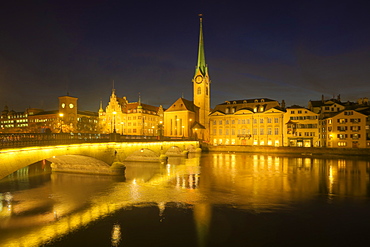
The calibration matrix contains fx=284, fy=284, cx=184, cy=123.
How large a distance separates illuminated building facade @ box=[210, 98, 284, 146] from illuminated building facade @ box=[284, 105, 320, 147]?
3095 mm

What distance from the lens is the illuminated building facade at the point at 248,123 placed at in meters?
88.8

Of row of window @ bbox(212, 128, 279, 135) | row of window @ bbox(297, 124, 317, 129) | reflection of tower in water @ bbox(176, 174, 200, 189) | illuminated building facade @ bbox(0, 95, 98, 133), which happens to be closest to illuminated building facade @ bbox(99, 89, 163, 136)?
illuminated building facade @ bbox(0, 95, 98, 133)

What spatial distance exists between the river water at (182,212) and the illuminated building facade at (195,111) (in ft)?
202

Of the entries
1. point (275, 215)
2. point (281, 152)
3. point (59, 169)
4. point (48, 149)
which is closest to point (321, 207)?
point (275, 215)

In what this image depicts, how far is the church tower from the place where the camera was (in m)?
113

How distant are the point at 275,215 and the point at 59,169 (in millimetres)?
31379

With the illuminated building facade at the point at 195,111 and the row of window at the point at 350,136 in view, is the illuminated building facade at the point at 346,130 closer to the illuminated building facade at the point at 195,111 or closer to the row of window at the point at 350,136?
the row of window at the point at 350,136

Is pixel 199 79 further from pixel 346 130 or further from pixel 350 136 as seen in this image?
pixel 350 136

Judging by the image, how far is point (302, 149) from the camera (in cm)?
7469

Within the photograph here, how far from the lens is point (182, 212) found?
2156 centimetres

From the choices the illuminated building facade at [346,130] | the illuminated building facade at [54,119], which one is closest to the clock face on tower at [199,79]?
the illuminated building facade at [54,119]

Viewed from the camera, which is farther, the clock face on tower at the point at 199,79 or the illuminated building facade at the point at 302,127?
the clock face on tower at the point at 199,79

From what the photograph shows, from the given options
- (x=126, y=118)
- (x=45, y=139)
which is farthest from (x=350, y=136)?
(x=126, y=118)

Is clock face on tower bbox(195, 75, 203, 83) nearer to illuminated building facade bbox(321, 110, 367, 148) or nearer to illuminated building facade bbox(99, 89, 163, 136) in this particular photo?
illuminated building facade bbox(99, 89, 163, 136)
